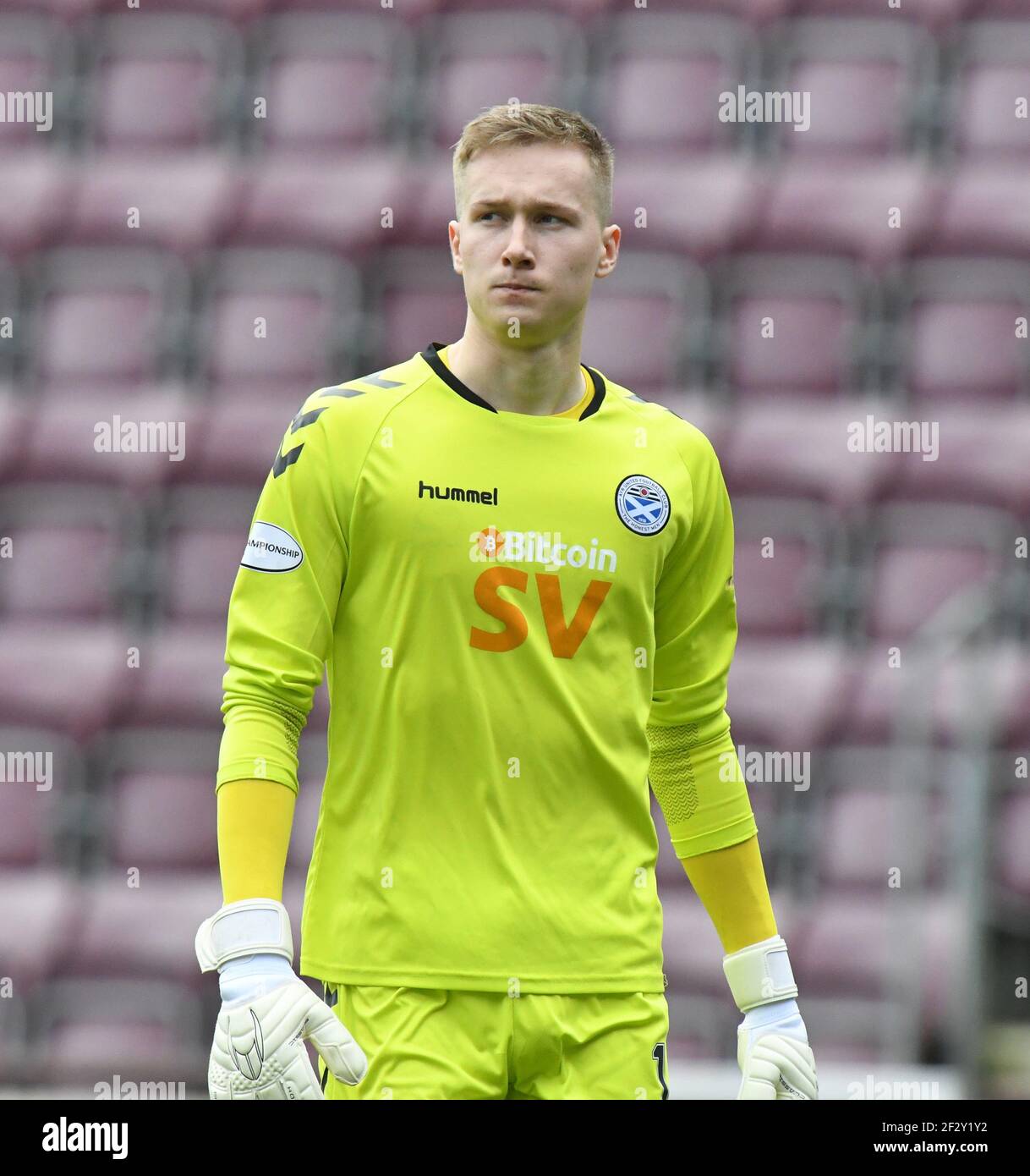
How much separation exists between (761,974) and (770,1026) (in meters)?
0.08

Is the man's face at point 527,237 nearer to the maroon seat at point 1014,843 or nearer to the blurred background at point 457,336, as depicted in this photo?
the blurred background at point 457,336

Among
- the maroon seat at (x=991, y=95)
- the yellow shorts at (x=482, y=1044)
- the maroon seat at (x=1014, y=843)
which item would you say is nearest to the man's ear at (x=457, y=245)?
the yellow shorts at (x=482, y=1044)

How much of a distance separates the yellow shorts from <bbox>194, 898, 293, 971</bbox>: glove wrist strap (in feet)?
0.68

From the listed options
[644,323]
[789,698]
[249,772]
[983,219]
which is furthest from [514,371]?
[983,219]

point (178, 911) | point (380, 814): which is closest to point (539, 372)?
point (380, 814)

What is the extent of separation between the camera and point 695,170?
7.23 meters

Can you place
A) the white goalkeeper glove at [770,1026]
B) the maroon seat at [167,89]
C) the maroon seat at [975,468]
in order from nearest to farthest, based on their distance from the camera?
the white goalkeeper glove at [770,1026] → the maroon seat at [975,468] → the maroon seat at [167,89]

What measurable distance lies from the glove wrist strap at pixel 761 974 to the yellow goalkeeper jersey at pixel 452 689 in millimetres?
229

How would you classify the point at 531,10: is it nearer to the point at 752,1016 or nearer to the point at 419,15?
the point at 419,15

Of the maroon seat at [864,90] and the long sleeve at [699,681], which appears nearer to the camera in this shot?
the long sleeve at [699,681]

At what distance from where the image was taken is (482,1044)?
242 centimetres

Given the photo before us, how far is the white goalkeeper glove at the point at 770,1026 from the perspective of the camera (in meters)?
2.71

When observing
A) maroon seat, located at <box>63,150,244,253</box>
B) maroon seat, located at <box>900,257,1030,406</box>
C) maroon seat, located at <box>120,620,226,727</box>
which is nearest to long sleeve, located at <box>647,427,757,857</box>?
maroon seat, located at <box>120,620,226,727</box>
